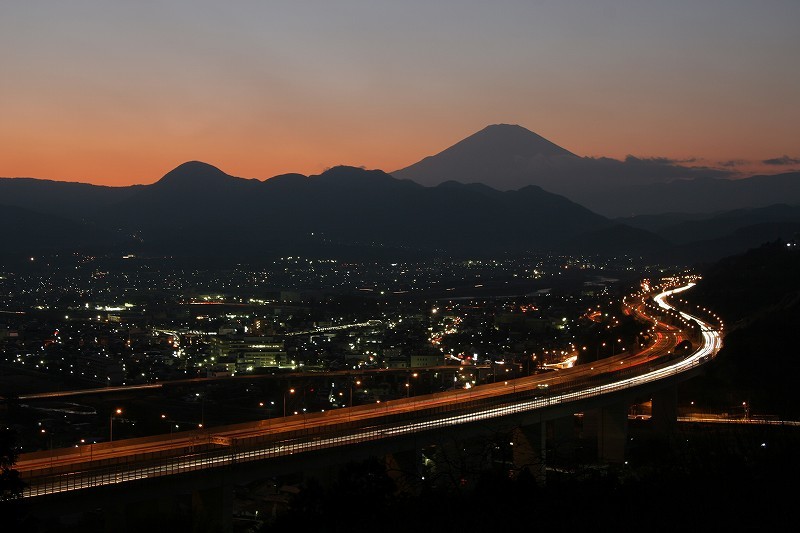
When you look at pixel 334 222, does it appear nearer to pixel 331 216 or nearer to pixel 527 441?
pixel 331 216

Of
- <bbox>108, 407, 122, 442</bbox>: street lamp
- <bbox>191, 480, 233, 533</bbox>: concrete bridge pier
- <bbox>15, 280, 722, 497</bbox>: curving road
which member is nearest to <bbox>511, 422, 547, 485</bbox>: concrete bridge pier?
<bbox>15, 280, 722, 497</bbox>: curving road

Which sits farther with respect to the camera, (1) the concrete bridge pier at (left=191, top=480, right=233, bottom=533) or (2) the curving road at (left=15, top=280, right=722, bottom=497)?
(1) the concrete bridge pier at (left=191, top=480, right=233, bottom=533)

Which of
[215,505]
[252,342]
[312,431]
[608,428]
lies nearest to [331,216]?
[252,342]

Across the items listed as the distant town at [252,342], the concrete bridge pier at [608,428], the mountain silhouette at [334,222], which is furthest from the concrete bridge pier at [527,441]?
the mountain silhouette at [334,222]

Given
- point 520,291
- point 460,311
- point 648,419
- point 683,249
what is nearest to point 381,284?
point 520,291

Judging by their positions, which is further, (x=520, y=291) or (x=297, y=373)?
(x=520, y=291)

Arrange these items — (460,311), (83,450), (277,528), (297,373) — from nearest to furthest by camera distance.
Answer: (277,528)
(83,450)
(297,373)
(460,311)

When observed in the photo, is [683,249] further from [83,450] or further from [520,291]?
[83,450]

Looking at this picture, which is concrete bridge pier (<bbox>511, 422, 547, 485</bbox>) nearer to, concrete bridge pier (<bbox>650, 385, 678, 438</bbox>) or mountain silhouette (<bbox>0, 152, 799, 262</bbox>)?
concrete bridge pier (<bbox>650, 385, 678, 438</bbox>)

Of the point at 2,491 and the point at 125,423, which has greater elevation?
the point at 2,491
